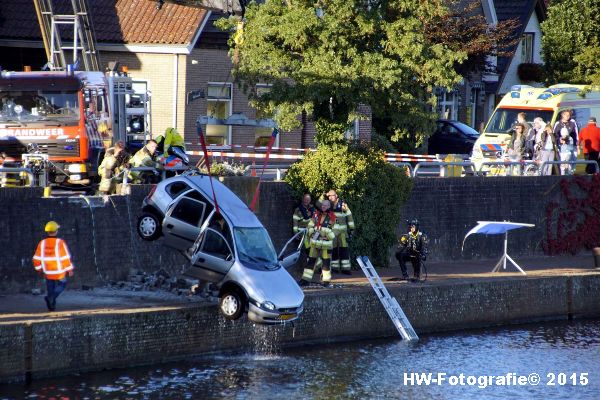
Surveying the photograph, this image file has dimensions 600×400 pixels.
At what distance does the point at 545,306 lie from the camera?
85.9ft

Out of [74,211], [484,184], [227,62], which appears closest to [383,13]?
[484,184]

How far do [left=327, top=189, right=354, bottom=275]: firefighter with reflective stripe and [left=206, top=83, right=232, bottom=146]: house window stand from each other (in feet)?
39.1

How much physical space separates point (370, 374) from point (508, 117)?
49.2 feet

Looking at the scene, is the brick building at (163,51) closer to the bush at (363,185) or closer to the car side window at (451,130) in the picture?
the car side window at (451,130)

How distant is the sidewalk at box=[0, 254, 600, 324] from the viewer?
19141 millimetres

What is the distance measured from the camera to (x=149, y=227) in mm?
21547

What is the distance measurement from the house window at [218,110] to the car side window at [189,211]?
14729 millimetres

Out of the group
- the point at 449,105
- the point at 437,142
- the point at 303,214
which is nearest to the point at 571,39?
the point at 437,142

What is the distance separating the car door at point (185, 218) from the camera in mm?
21141

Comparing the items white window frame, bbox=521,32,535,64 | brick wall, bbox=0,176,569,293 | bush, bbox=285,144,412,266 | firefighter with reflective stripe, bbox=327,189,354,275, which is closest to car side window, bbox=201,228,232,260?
brick wall, bbox=0,176,569,293

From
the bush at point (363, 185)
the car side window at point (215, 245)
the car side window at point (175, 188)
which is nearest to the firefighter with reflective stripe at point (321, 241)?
the bush at point (363, 185)

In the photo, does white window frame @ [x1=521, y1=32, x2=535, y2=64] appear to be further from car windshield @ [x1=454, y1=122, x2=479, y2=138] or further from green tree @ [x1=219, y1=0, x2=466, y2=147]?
green tree @ [x1=219, y1=0, x2=466, y2=147]

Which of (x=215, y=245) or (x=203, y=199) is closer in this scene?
(x=215, y=245)

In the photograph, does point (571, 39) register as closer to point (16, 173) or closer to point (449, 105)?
point (449, 105)
